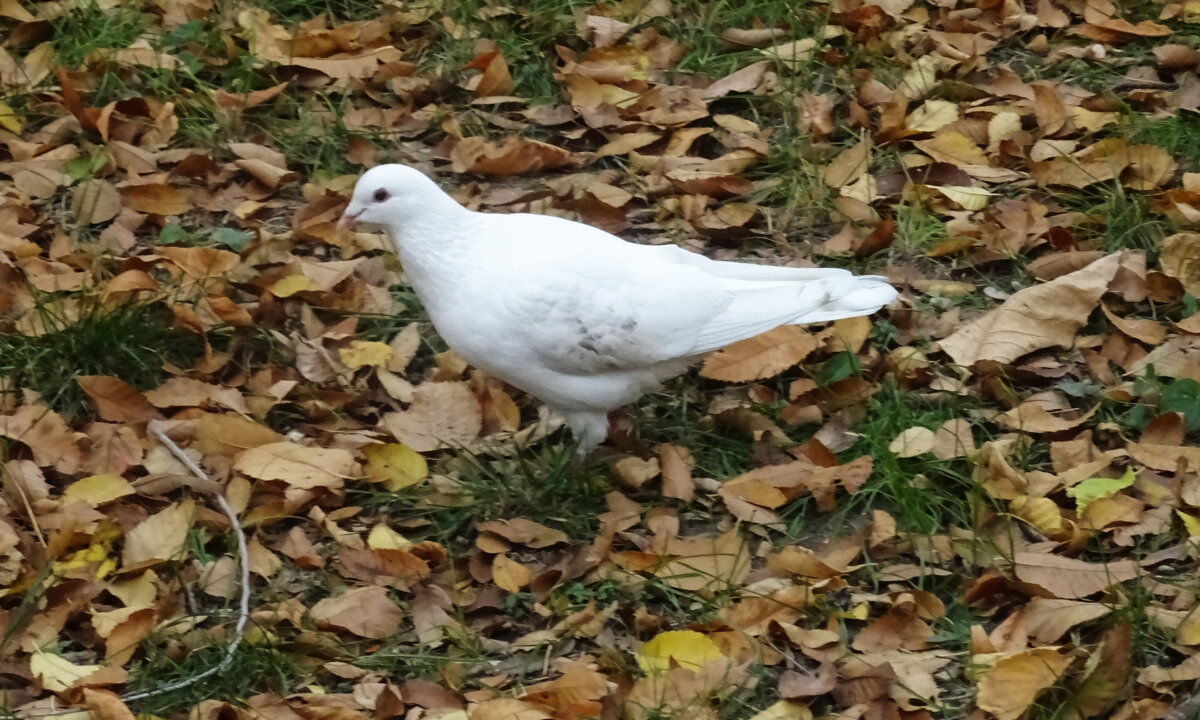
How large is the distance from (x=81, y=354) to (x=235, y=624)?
3.54ft

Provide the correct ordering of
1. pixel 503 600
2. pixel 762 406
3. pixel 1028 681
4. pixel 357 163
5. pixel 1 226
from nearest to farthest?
pixel 1028 681 → pixel 503 600 → pixel 762 406 → pixel 1 226 → pixel 357 163

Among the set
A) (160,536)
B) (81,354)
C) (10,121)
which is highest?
(10,121)

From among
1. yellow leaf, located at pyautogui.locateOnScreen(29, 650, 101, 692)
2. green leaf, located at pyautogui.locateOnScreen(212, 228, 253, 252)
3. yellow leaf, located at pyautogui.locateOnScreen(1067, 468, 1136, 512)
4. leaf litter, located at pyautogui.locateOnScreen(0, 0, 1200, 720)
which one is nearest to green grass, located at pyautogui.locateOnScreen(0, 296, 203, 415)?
leaf litter, located at pyautogui.locateOnScreen(0, 0, 1200, 720)

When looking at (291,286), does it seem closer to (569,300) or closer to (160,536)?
(160,536)

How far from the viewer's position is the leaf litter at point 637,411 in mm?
2980

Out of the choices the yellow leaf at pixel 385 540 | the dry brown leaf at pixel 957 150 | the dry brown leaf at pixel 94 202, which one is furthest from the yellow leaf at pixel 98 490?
the dry brown leaf at pixel 957 150

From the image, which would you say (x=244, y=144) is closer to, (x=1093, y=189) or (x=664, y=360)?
(x=664, y=360)

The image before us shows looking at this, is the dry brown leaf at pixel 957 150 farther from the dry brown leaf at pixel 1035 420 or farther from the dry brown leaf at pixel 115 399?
the dry brown leaf at pixel 115 399

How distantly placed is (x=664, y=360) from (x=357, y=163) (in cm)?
174

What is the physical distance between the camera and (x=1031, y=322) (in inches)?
151

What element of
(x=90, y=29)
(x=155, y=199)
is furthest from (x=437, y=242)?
(x=90, y=29)

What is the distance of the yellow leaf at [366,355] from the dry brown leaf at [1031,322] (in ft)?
5.12

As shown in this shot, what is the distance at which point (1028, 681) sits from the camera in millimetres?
2785

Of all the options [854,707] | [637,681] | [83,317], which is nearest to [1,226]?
[83,317]
